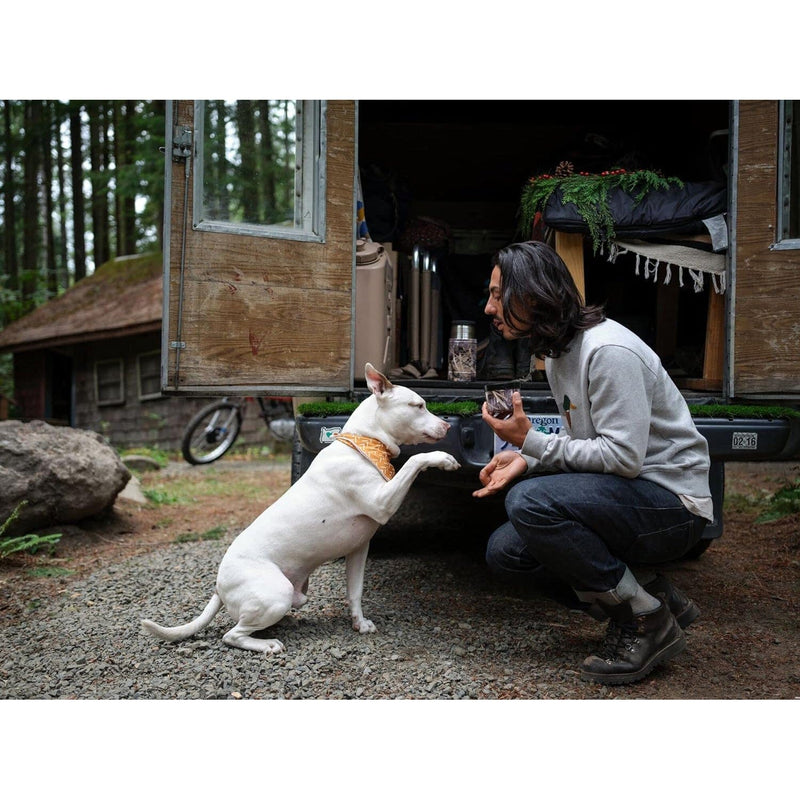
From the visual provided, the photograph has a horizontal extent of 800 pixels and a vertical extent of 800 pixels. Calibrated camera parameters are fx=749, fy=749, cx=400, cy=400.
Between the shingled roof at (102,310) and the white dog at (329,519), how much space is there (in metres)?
11.6

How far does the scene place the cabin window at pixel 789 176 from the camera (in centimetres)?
386

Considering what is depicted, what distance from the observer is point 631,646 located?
2793mm

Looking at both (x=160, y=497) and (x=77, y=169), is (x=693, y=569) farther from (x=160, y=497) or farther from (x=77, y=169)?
(x=77, y=169)

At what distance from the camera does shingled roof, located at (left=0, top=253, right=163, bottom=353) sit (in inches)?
575

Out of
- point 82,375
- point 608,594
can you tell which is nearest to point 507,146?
point 608,594

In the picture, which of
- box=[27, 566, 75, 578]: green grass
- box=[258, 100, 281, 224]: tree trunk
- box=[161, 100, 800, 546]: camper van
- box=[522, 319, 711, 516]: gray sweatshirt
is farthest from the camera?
box=[27, 566, 75, 578]: green grass

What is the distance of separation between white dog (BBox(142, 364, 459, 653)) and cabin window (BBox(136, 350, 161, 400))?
508 inches

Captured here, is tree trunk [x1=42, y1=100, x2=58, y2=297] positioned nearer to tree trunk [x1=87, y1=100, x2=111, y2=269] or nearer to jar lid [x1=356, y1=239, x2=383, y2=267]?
tree trunk [x1=87, y1=100, x2=111, y2=269]

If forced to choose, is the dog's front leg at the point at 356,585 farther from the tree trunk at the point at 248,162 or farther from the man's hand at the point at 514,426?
the tree trunk at the point at 248,162

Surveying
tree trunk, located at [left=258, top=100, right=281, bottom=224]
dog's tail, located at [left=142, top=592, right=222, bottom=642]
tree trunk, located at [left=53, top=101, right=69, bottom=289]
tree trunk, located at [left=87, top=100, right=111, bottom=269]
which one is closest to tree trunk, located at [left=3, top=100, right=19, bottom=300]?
tree trunk, located at [left=53, top=101, right=69, bottom=289]

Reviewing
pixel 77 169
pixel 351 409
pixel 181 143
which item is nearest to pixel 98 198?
pixel 77 169

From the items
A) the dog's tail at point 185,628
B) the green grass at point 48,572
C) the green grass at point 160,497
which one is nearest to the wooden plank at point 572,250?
the dog's tail at point 185,628

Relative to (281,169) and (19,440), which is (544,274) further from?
(19,440)

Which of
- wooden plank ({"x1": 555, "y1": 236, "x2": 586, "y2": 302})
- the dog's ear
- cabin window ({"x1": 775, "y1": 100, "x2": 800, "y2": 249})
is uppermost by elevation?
Answer: cabin window ({"x1": 775, "y1": 100, "x2": 800, "y2": 249})
